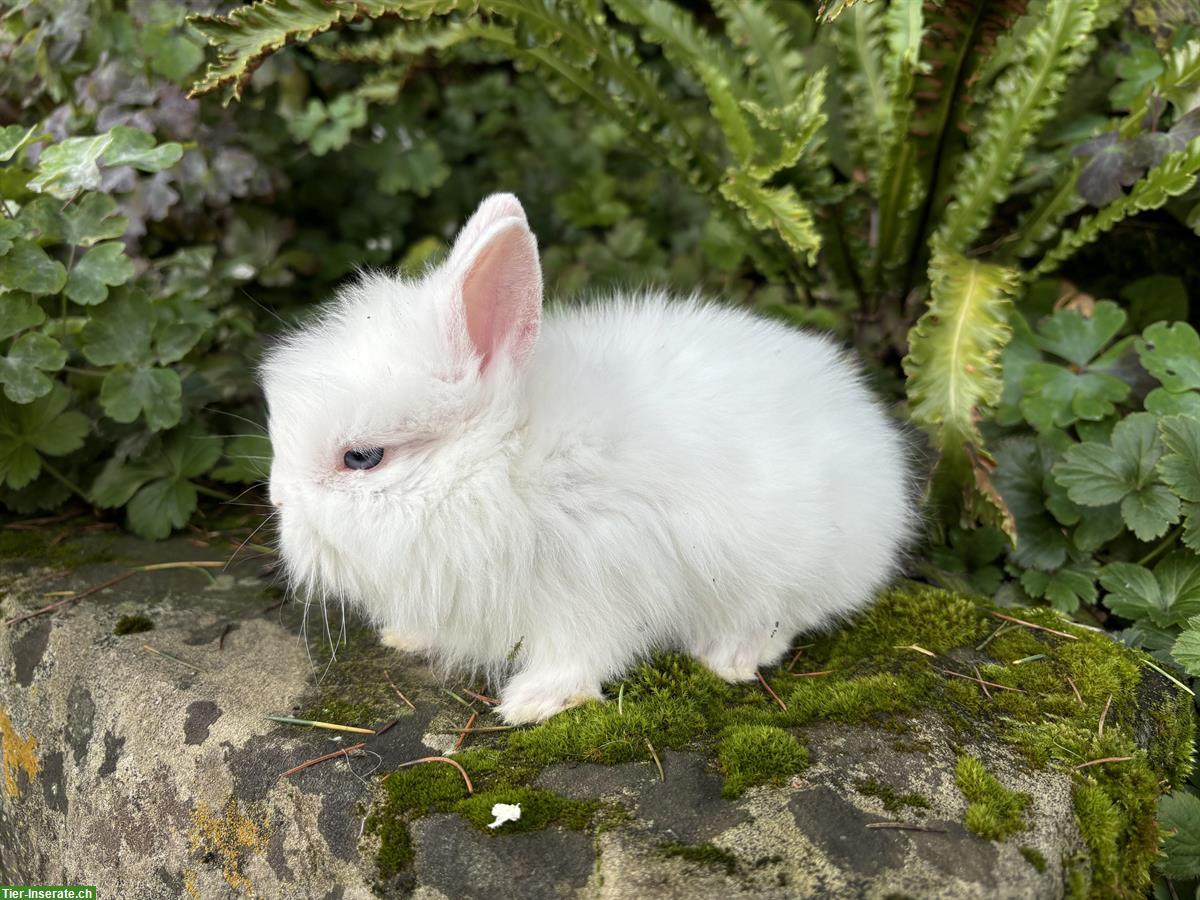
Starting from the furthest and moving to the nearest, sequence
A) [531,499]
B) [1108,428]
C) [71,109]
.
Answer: [71,109] → [1108,428] → [531,499]

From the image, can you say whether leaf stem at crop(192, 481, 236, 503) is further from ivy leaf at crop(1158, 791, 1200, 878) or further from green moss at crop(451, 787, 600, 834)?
ivy leaf at crop(1158, 791, 1200, 878)

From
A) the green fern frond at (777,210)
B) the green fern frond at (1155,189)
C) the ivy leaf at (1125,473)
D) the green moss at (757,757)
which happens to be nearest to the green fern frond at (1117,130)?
the green fern frond at (1155,189)

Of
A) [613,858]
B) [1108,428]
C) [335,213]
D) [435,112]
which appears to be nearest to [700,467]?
[613,858]

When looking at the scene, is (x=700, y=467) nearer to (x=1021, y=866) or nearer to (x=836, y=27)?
(x=1021, y=866)

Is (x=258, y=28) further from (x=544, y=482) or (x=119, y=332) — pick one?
(x=544, y=482)

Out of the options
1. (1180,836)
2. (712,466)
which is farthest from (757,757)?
(1180,836)

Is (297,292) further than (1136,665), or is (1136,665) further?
(297,292)

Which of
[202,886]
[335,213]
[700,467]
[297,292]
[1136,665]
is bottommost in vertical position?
[202,886]
